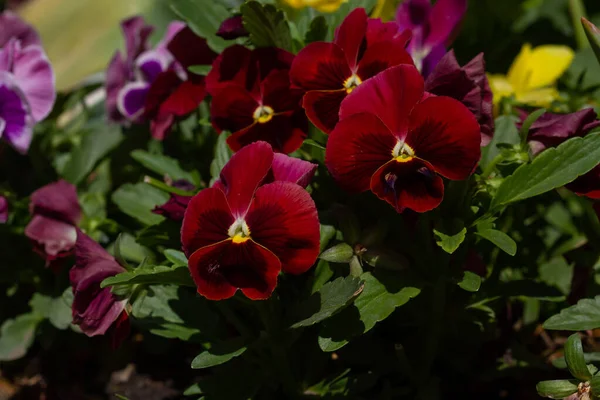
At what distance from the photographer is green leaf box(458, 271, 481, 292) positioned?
1.05m

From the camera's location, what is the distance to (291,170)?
1.04 m

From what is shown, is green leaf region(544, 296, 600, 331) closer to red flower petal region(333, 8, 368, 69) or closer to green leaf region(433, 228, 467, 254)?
green leaf region(433, 228, 467, 254)

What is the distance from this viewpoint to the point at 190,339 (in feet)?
3.99

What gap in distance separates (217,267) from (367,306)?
0.23 metres

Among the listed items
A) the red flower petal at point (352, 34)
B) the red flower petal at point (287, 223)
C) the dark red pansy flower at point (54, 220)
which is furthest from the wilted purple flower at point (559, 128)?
the dark red pansy flower at point (54, 220)

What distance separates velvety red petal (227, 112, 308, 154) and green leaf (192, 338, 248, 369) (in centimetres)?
31

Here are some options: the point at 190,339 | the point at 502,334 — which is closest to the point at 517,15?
the point at 502,334

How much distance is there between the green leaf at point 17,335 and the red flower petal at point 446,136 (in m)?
0.97

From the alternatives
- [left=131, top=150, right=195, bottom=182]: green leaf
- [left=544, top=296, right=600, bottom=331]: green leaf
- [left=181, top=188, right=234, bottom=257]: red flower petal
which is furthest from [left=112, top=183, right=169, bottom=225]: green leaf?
[left=544, top=296, right=600, bottom=331]: green leaf

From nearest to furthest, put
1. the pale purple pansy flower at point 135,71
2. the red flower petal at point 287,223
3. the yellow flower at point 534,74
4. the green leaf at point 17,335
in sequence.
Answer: the red flower petal at point 287,223 < the green leaf at point 17,335 < the pale purple pansy flower at point 135,71 < the yellow flower at point 534,74

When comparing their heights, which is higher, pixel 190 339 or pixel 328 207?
pixel 328 207

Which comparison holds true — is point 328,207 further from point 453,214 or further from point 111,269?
point 111,269

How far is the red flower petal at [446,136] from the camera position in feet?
3.24

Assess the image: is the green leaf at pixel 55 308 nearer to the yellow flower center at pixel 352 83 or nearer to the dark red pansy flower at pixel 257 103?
the dark red pansy flower at pixel 257 103
